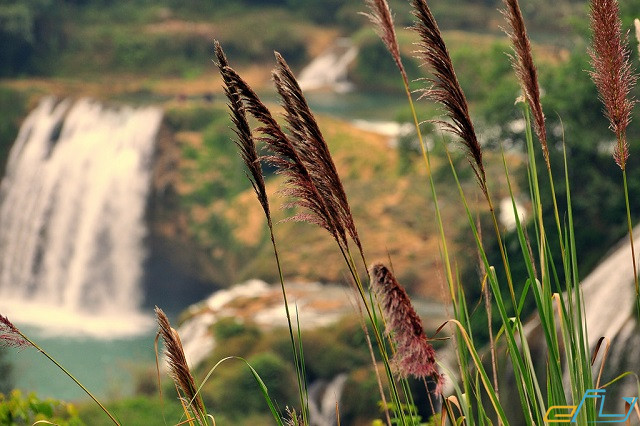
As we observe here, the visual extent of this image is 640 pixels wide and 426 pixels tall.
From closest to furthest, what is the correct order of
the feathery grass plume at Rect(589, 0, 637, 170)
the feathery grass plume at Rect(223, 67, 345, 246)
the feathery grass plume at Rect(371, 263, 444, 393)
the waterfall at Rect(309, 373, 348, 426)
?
the feathery grass plume at Rect(371, 263, 444, 393)
the feathery grass plume at Rect(223, 67, 345, 246)
the feathery grass plume at Rect(589, 0, 637, 170)
the waterfall at Rect(309, 373, 348, 426)

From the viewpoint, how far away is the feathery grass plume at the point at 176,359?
6.57 ft

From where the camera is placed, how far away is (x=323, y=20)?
30.9 m

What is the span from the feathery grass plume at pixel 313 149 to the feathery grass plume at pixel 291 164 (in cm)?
2

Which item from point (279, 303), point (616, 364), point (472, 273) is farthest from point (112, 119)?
point (616, 364)

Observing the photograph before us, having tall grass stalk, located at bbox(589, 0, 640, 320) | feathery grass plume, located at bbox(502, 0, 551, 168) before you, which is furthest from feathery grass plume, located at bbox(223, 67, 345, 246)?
tall grass stalk, located at bbox(589, 0, 640, 320)

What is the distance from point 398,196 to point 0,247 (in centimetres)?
904

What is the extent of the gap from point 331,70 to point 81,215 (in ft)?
28.1

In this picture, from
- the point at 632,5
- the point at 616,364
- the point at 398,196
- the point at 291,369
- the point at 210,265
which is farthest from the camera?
the point at 210,265

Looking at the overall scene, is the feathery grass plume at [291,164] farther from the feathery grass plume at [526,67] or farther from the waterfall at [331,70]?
the waterfall at [331,70]

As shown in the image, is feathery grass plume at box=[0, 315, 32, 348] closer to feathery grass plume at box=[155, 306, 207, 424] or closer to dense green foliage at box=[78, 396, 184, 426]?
feathery grass plume at box=[155, 306, 207, 424]

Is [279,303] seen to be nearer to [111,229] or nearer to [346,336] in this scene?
[346,336]

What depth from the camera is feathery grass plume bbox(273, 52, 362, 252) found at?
1.94 m

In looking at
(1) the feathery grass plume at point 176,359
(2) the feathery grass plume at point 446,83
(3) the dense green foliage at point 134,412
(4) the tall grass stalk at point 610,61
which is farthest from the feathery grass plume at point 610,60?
(3) the dense green foliage at point 134,412

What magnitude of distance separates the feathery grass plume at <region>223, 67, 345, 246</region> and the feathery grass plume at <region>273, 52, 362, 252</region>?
0.02 meters
